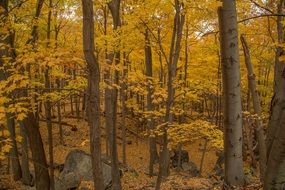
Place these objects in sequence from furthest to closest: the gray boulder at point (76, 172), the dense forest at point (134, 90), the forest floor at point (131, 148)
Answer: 1. the forest floor at point (131, 148)
2. the gray boulder at point (76, 172)
3. the dense forest at point (134, 90)

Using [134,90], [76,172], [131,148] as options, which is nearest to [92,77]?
[134,90]

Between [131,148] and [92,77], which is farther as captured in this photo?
[131,148]

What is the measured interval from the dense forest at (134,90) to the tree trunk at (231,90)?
0.02m

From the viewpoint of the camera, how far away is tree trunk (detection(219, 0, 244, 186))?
213 inches

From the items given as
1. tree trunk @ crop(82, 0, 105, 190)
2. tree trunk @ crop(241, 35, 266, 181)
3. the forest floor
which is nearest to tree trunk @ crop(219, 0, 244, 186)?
tree trunk @ crop(241, 35, 266, 181)

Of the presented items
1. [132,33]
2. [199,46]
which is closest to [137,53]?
[199,46]

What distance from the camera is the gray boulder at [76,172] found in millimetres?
12914

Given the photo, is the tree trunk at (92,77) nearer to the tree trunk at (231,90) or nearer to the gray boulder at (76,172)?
the tree trunk at (231,90)

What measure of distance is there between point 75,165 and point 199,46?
34.8ft

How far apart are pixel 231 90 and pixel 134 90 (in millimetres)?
5817

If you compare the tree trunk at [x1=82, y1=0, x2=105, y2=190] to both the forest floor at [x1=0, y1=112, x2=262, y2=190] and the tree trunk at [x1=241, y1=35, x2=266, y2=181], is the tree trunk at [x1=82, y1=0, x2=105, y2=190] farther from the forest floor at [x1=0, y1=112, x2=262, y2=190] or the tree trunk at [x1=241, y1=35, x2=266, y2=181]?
the forest floor at [x1=0, y1=112, x2=262, y2=190]

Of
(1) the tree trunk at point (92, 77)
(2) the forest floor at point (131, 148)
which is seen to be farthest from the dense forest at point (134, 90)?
(2) the forest floor at point (131, 148)

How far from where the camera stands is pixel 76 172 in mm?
14047

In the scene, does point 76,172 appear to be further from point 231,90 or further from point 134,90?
point 231,90
